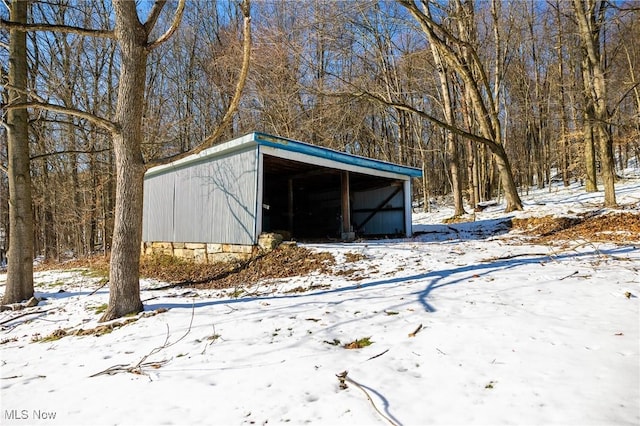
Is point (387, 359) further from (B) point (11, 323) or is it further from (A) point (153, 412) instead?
(B) point (11, 323)

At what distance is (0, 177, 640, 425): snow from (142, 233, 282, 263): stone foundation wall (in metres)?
2.74

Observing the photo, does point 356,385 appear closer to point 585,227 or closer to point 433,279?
point 433,279

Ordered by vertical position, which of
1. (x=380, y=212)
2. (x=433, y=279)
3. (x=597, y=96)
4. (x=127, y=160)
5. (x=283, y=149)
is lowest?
(x=433, y=279)

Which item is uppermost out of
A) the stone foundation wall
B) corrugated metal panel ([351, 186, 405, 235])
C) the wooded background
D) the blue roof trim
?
the wooded background

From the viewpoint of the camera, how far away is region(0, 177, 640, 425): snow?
6.41 feet

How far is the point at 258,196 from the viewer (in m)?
7.99

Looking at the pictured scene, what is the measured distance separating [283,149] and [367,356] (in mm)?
6260

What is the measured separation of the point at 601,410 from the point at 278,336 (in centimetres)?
231

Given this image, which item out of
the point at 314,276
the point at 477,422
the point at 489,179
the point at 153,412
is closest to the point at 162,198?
the point at 314,276

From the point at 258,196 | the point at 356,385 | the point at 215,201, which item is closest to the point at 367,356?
the point at 356,385

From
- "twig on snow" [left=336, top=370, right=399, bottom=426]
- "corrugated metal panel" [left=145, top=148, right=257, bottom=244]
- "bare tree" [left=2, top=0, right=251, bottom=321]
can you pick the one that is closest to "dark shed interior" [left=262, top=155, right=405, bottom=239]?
"corrugated metal panel" [left=145, top=148, right=257, bottom=244]

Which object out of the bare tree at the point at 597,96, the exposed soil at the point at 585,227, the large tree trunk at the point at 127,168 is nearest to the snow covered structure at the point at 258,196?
the large tree trunk at the point at 127,168

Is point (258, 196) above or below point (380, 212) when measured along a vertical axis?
above

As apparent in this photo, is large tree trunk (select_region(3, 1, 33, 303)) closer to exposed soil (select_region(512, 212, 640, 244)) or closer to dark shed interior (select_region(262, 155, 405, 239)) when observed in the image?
dark shed interior (select_region(262, 155, 405, 239))
